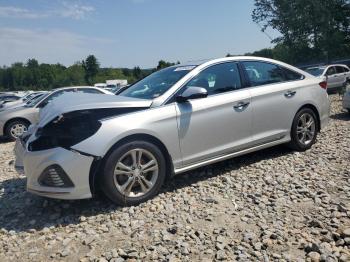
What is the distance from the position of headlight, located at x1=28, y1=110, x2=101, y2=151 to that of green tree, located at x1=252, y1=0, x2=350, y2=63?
32.6 metres

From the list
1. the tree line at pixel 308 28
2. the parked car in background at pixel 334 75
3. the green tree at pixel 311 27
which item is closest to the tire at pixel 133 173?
the parked car in background at pixel 334 75

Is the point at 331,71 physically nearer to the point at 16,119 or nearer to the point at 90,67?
the point at 16,119

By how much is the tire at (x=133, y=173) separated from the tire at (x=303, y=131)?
239 centimetres

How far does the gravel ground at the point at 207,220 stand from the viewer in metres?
3.21

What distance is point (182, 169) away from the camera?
4.53m

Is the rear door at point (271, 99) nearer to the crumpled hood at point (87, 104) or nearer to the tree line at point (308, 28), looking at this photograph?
the crumpled hood at point (87, 104)

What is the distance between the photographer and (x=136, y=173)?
4188 mm

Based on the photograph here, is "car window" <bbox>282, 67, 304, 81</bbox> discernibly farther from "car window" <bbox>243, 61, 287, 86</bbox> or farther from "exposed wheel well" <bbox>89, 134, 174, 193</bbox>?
"exposed wheel well" <bbox>89, 134, 174, 193</bbox>

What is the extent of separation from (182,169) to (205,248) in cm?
140

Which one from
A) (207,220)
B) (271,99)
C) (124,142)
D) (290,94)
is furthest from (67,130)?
(290,94)

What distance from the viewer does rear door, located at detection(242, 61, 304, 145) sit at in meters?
5.21

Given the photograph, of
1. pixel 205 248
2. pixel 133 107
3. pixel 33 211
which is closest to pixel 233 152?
pixel 133 107

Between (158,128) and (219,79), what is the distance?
1263mm

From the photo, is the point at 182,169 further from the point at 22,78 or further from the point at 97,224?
the point at 22,78
